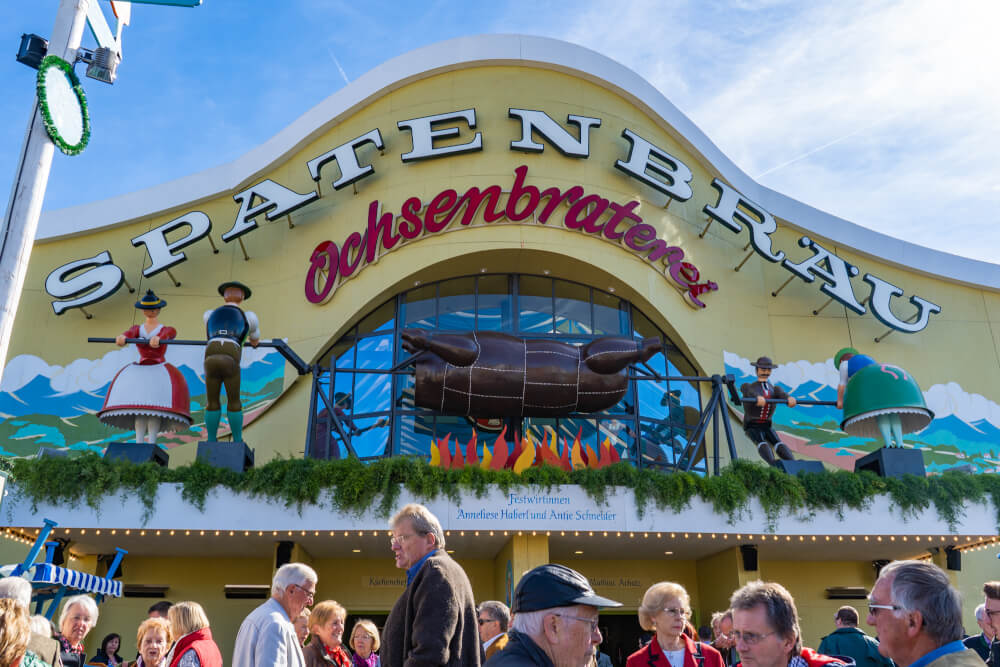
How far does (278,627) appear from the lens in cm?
426

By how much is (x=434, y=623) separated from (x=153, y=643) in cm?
267

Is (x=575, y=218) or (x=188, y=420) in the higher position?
(x=575, y=218)

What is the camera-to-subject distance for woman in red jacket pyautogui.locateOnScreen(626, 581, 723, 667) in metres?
5.06

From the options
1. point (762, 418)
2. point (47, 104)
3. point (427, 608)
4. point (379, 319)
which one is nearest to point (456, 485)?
point (762, 418)

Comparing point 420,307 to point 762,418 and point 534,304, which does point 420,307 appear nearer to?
point 534,304

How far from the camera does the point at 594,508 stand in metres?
12.8

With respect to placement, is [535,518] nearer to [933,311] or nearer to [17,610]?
[17,610]

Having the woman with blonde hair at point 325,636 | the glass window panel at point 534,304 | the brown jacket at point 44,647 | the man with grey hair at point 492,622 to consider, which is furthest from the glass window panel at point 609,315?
the brown jacket at point 44,647

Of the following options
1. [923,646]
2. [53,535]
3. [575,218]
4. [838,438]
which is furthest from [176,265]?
[923,646]

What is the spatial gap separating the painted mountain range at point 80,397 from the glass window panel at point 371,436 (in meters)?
2.08

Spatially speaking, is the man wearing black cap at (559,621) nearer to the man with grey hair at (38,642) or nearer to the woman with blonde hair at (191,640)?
the man with grey hair at (38,642)

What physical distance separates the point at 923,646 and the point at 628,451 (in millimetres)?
14356

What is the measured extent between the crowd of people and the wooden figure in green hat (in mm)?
8919

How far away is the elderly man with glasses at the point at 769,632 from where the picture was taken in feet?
11.0
